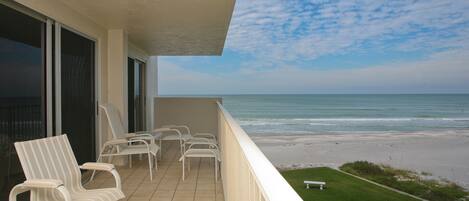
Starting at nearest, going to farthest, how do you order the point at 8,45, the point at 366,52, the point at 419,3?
the point at 8,45 < the point at 419,3 < the point at 366,52

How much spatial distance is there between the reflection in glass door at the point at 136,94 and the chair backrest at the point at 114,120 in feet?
5.78

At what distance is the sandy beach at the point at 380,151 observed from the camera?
47.4 feet

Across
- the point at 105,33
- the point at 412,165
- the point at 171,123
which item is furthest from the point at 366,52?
the point at 105,33

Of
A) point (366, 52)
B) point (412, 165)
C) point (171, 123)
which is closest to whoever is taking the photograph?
point (171, 123)

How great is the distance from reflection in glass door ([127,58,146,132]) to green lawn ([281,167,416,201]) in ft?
19.5

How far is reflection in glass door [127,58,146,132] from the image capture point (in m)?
6.60

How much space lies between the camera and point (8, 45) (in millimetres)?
2637

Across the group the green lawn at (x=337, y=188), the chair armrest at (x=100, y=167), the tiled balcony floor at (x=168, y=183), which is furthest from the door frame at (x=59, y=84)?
the green lawn at (x=337, y=188)

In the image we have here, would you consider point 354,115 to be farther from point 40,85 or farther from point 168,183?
point 40,85

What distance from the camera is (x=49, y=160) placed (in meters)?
2.51

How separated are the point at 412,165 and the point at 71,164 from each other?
51.8ft

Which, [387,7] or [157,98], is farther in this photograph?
[387,7]

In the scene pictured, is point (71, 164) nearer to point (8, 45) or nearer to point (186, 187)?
point (8, 45)

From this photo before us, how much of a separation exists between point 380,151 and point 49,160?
1702 cm
